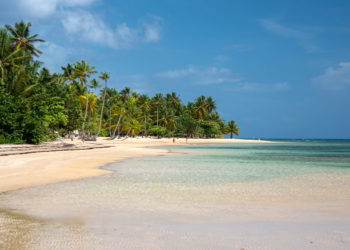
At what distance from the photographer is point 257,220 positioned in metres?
7.23

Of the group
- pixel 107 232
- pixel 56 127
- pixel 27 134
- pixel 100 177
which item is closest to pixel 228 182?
pixel 100 177

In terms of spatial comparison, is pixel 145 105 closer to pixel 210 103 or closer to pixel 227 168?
pixel 210 103

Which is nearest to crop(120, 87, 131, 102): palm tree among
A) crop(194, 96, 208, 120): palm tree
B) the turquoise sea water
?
crop(194, 96, 208, 120): palm tree

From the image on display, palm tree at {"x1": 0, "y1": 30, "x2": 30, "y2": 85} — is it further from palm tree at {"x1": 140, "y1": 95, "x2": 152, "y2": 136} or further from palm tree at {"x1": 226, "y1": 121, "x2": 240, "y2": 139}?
palm tree at {"x1": 226, "y1": 121, "x2": 240, "y2": 139}

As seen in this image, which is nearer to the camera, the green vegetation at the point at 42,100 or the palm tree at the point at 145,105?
the green vegetation at the point at 42,100

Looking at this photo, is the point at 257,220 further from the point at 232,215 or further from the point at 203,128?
the point at 203,128

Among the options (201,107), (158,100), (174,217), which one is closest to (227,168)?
(174,217)

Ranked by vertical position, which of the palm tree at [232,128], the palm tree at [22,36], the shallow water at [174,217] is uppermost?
the palm tree at [22,36]

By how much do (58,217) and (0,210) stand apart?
1.57m

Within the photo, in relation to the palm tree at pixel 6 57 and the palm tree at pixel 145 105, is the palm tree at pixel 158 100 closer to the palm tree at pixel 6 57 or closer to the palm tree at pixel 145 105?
the palm tree at pixel 145 105

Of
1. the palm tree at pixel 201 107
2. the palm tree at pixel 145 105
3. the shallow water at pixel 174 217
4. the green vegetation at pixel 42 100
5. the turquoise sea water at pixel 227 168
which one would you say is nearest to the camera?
the shallow water at pixel 174 217

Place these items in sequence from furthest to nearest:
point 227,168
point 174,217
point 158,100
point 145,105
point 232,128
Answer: point 232,128, point 158,100, point 145,105, point 227,168, point 174,217

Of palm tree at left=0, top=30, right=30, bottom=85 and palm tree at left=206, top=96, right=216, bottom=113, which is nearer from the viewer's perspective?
palm tree at left=0, top=30, right=30, bottom=85

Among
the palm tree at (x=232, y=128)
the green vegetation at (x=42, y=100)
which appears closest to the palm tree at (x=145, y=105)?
the green vegetation at (x=42, y=100)
